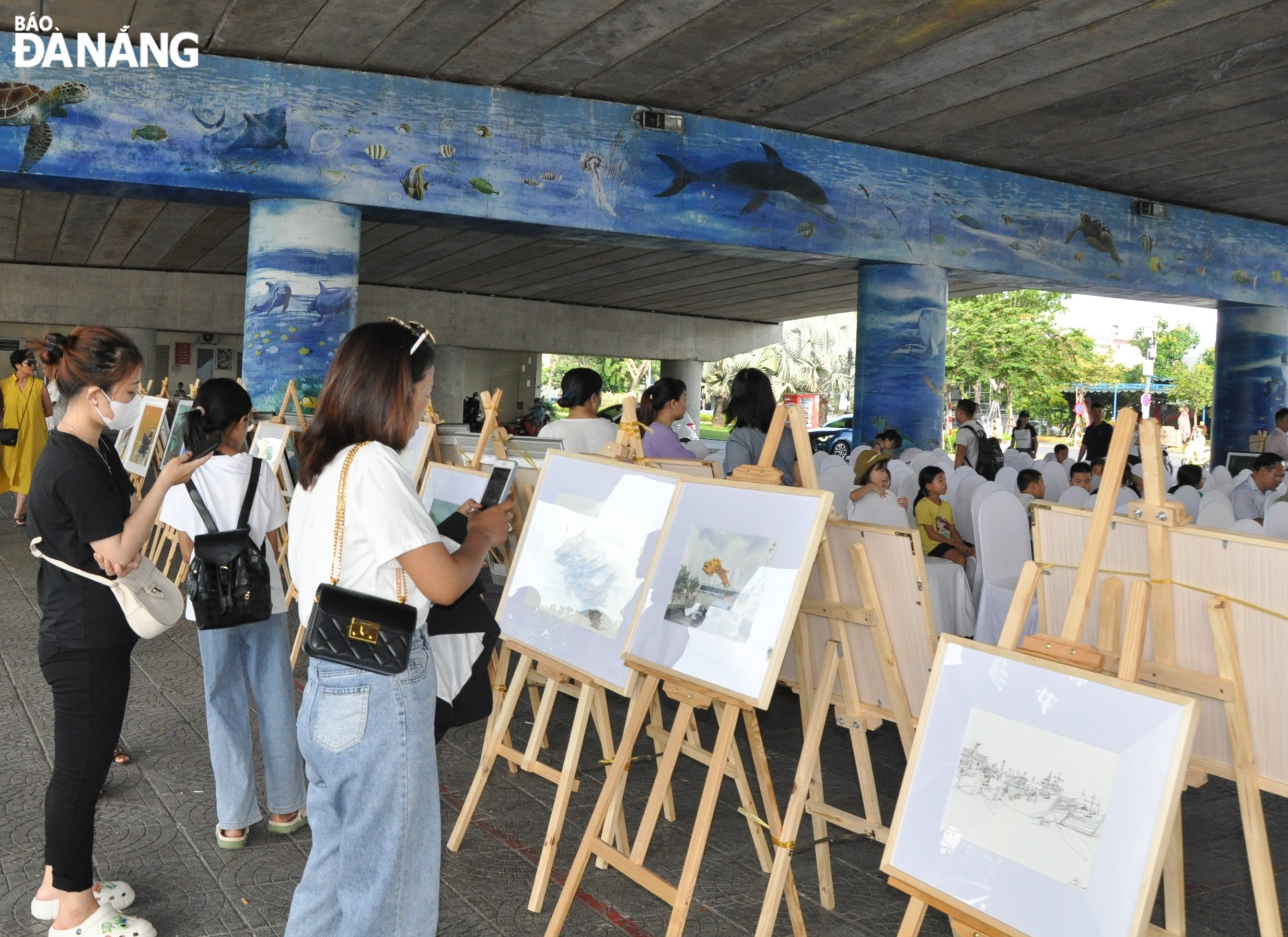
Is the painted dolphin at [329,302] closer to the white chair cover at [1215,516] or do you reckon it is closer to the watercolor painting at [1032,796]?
the white chair cover at [1215,516]

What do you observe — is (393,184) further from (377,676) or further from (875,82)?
(377,676)

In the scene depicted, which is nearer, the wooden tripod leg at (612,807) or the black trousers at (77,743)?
the black trousers at (77,743)

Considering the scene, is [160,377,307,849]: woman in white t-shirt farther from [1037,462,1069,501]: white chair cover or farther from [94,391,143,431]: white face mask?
[1037,462,1069,501]: white chair cover

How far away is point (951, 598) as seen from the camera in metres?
5.36

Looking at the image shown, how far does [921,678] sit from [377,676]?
1538mm

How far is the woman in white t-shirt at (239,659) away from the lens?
3172mm

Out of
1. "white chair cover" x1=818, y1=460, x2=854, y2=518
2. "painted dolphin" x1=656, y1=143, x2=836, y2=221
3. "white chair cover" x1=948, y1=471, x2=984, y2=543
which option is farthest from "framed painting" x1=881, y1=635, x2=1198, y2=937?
"painted dolphin" x1=656, y1=143, x2=836, y2=221

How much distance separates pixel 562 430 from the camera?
5.25 meters

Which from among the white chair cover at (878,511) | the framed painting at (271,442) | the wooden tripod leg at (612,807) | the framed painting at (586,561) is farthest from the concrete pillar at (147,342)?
the framed painting at (586,561)

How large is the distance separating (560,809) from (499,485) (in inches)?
40.6

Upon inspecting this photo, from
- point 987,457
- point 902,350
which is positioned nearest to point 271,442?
point 987,457

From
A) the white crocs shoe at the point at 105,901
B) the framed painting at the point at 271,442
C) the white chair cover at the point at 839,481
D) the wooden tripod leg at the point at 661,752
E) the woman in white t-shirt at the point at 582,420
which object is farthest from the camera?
the white chair cover at the point at 839,481

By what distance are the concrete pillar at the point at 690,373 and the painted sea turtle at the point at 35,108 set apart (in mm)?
15905

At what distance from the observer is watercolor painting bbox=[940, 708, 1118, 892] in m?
1.83
